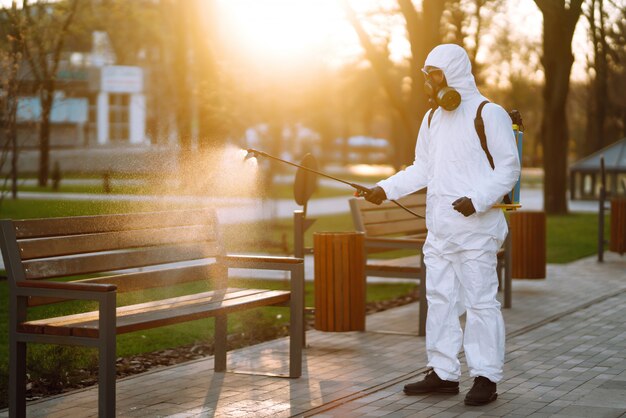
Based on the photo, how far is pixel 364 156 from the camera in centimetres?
9769

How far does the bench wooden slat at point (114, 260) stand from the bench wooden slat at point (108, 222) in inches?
5.6

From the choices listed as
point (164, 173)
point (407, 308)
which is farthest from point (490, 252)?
point (164, 173)

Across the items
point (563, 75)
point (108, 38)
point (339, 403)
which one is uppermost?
point (108, 38)

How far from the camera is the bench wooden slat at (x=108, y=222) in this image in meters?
5.82

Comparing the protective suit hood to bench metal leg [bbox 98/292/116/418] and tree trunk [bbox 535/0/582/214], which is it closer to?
bench metal leg [bbox 98/292/116/418]

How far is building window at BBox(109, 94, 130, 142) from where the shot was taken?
69.0m

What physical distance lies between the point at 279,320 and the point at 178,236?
2.94 metres

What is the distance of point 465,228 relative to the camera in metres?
6.19

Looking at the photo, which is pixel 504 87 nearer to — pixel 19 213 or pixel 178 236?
pixel 19 213

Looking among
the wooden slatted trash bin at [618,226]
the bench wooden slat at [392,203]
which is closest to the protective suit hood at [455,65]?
the bench wooden slat at [392,203]

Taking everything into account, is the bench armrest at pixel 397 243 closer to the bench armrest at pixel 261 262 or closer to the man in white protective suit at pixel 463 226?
the bench armrest at pixel 261 262

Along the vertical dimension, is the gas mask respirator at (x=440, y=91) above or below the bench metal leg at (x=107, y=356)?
above

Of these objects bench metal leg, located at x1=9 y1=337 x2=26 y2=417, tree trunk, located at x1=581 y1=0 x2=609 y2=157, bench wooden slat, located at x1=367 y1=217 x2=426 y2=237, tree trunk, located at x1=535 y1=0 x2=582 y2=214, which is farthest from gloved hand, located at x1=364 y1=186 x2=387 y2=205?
tree trunk, located at x1=581 y1=0 x2=609 y2=157

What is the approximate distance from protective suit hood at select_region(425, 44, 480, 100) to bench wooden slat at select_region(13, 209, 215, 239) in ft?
6.06
